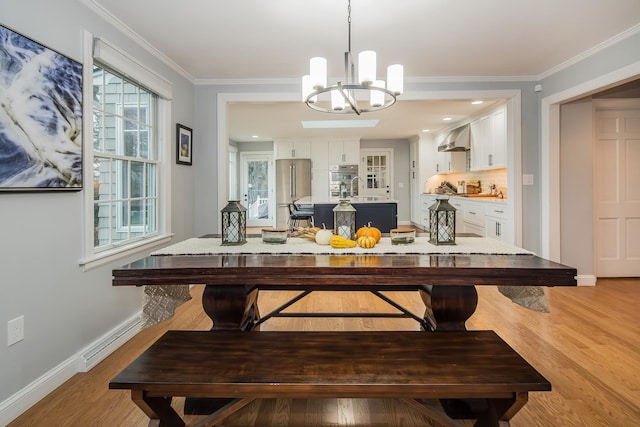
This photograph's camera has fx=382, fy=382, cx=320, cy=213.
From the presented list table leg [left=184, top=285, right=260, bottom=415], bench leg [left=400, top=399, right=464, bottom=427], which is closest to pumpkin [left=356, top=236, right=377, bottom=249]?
table leg [left=184, top=285, right=260, bottom=415]

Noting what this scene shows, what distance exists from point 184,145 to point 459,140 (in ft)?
16.0

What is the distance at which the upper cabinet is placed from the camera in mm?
5551

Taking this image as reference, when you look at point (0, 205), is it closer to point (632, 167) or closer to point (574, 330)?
point (574, 330)

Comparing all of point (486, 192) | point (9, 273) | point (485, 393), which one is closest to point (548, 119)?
point (486, 192)

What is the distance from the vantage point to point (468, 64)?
3.85m

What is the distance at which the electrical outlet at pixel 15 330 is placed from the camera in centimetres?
190

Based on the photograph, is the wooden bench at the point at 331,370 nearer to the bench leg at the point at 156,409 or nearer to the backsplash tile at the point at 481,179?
the bench leg at the point at 156,409

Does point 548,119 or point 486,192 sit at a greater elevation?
point 548,119

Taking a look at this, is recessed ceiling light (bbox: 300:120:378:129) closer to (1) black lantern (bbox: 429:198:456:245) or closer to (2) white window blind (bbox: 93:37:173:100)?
(2) white window blind (bbox: 93:37:173:100)

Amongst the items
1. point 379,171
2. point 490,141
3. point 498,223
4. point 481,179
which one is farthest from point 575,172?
point 379,171

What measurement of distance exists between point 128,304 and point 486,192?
6.03 m

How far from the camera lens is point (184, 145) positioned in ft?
13.2

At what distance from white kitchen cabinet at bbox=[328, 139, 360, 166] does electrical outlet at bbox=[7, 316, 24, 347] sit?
775 cm

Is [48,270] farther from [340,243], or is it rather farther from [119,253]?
[340,243]
